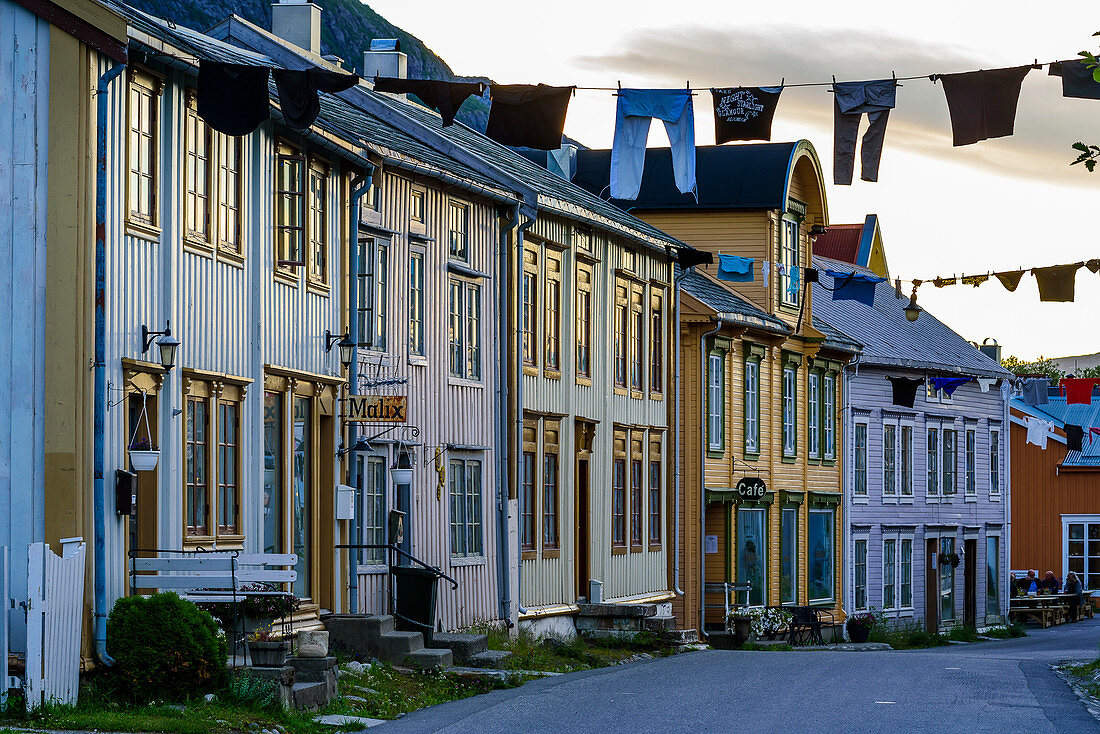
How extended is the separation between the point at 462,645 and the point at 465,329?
5.65 meters

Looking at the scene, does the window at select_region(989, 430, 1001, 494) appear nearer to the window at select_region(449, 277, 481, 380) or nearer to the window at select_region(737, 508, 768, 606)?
the window at select_region(737, 508, 768, 606)

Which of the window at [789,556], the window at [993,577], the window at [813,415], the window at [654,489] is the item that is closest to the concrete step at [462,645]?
the window at [654,489]

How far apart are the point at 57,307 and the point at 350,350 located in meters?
6.70

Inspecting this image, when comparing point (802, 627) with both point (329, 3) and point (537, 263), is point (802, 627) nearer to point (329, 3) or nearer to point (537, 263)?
point (537, 263)

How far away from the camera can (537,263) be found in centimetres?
2762

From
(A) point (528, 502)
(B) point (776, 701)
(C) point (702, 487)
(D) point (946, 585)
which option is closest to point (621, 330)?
(C) point (702, 487)

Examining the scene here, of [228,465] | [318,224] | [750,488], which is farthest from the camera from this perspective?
Result: [750,488]

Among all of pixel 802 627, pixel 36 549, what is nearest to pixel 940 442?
pixel 802 627

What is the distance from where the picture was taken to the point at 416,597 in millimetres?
21672

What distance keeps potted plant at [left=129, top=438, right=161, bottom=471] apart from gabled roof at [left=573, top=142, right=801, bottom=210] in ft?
73.8

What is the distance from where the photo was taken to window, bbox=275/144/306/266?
63.6ft

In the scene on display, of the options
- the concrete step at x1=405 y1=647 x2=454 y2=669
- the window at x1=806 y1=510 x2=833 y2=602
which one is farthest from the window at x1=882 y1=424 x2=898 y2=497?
the concrete step at x1=405 y1=647 x2=454 y2=669

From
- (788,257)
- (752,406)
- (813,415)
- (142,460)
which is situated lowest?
(142,460)

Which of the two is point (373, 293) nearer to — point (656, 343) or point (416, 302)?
point (416, 302)
